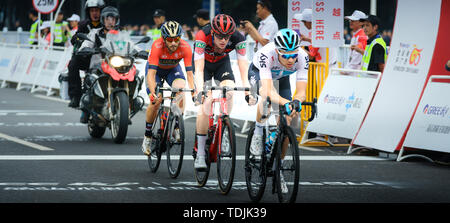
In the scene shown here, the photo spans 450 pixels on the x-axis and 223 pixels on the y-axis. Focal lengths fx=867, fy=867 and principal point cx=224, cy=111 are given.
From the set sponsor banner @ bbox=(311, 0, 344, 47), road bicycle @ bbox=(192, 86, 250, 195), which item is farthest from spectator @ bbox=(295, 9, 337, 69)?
road bicycle @ bbox=(192, 86, 250, 195)

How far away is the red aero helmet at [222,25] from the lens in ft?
29.5

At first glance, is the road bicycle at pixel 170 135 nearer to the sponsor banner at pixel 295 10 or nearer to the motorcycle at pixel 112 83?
the motorcycle at pixel 112 83

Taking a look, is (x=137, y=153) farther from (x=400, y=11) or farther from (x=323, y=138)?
(x=400, y=11)

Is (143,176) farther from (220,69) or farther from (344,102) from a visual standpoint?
(344,102)

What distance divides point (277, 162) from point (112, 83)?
19.6 ft

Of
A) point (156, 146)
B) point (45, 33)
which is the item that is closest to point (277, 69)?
point (156, 146)

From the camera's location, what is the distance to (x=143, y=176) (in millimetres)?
9961

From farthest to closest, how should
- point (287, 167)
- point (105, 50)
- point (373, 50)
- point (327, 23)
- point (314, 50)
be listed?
point (314, 50)
point (327, 23)
point (373, 50)
point (105, 50)
point (287, 167)

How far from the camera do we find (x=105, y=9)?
43.9ft

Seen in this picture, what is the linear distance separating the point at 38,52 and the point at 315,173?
15726 millimetres

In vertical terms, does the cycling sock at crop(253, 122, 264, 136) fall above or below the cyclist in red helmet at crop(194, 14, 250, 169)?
below

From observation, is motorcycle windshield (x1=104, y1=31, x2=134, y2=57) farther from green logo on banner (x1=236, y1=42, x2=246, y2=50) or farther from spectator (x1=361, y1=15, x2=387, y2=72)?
green logo on banner (x1=236, y1=42, x2=246, y2=50)

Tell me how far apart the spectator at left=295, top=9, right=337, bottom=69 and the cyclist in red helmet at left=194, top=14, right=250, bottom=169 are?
182 inches

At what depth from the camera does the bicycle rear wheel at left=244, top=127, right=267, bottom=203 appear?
8148mm
